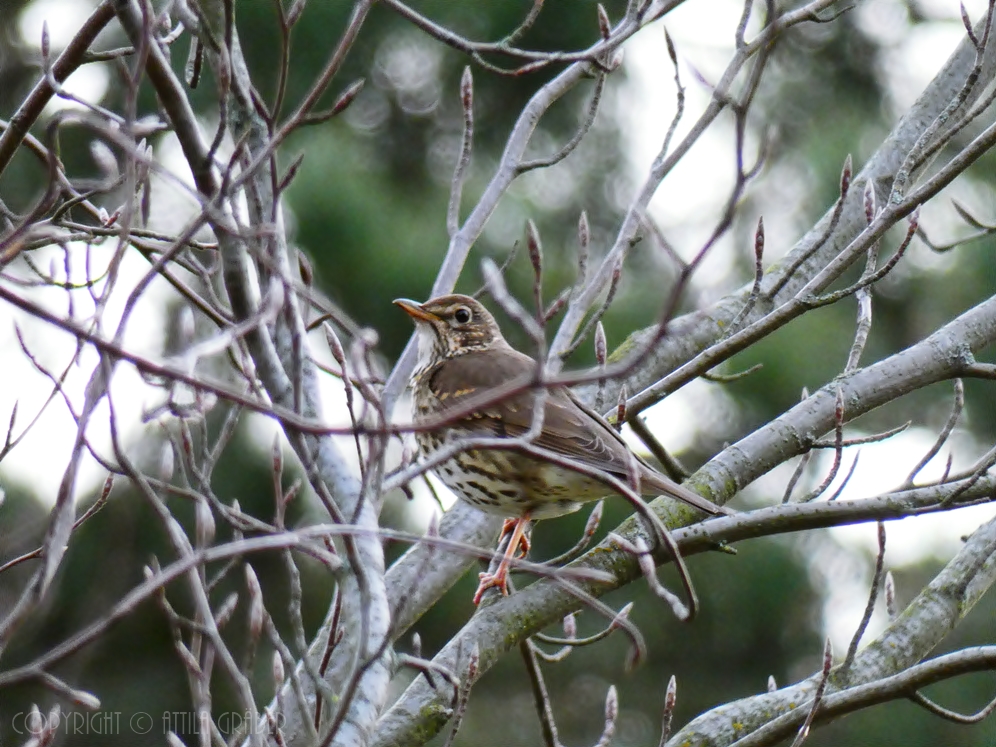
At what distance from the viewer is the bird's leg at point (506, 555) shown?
12.8 feet

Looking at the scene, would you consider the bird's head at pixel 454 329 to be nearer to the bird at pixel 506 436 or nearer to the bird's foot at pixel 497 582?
the bird at pixel 506 436

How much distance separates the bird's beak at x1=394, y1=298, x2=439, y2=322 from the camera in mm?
4980

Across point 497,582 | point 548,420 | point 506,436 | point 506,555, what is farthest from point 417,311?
point 506,555

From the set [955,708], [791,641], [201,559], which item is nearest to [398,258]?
[791,641]

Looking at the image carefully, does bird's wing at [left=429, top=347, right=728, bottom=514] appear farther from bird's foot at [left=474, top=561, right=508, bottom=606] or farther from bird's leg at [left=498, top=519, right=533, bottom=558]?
bird's foot at [left=474, top=561, right=508, bottom=606]

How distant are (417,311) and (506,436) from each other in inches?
25.8

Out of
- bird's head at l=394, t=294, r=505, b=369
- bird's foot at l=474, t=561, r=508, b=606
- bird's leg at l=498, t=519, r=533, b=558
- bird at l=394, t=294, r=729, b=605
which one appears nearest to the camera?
bird's foot at l=474, t=561, r=508, b=606

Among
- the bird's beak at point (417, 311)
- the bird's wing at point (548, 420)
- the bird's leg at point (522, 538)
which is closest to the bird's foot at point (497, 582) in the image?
the bird's wing at point (548, 420)

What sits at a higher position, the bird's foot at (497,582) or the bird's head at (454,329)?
the bird's head at (454,329)

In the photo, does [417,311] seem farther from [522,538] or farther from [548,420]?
[522,538]

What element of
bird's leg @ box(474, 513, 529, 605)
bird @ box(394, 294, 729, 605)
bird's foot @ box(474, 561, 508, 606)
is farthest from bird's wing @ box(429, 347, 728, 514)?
bird's foot @ box(474, 561, 508, 606)

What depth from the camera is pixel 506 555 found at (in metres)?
3.76

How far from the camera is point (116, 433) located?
2256 mm

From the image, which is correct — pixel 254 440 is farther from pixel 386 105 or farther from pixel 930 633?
pixel 930 633
